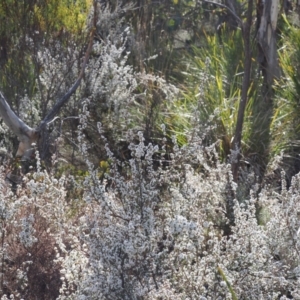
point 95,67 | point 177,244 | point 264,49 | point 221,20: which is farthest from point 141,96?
point 221,20

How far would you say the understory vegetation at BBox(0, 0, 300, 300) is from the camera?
338cm

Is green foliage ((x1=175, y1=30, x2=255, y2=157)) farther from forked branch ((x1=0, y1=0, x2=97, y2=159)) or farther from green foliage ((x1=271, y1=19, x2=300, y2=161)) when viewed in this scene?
forked branch ((x1=0, y1=0, x2=97, y2=159))

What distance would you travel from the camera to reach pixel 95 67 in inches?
284

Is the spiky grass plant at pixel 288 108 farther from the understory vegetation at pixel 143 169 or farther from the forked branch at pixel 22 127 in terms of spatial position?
the forked branch at pixel 22 127

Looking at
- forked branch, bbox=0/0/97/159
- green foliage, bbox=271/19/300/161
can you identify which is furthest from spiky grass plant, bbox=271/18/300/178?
forked branch, bbox=0/0/97/159

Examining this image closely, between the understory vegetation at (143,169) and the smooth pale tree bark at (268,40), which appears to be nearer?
the understory vegetation at (143,169)

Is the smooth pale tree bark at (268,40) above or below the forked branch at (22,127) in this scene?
above

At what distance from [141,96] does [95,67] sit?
643 millimetres

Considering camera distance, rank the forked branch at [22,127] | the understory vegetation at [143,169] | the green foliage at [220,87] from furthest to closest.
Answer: the green foliage at [220,87] → the forked branch at [22,127] → the understory vegetation at [143,169]

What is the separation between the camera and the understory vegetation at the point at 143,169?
338 cm

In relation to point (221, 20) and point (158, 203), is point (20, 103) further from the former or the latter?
point (221, 20)

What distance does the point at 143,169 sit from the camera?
386cm

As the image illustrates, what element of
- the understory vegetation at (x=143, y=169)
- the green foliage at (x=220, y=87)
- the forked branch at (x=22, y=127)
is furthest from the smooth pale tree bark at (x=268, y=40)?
the forked branch at (x=22, y=127)

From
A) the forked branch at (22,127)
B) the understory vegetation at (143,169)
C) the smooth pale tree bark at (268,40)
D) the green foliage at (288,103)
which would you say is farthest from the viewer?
the smooth pale tree bark at (268,40)
